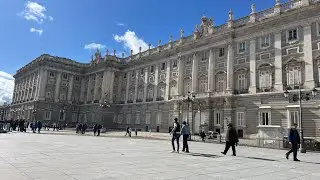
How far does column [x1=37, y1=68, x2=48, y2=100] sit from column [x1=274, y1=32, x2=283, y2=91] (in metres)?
48.6

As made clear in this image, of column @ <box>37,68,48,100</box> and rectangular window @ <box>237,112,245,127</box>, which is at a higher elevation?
column @ <box>37,68,48,100</box>

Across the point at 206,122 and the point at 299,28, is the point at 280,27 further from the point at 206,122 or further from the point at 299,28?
the point at 206,122

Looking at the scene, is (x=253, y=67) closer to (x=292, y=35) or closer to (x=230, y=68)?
(x=230, y=68)

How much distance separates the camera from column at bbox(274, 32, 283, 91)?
30275 millimetres

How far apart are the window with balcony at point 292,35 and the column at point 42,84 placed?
164 feet

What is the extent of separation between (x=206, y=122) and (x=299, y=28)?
16061 millimetres

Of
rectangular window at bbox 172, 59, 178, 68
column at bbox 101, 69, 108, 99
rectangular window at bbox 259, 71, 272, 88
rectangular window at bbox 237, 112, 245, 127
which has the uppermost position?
rectangular window at bbox 172, 59, 178, 68

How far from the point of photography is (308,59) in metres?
28.3

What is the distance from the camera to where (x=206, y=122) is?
1464 inches

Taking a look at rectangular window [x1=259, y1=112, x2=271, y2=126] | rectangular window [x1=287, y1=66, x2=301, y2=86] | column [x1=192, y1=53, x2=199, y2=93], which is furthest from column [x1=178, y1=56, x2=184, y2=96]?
rectangular window [x1=287, y1=66, x2=301, y2=86]

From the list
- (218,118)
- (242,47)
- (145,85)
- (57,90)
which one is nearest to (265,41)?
(242,47)

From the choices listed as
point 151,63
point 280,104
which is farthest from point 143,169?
point 151,63

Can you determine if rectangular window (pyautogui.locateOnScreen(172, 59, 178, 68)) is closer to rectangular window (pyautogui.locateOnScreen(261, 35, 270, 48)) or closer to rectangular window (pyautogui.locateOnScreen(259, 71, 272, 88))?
rectangular window (pyautogui.locateOnScreen(261, 35, 270, 48))

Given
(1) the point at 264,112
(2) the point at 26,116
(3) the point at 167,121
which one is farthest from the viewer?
(2) the point at 26,116
